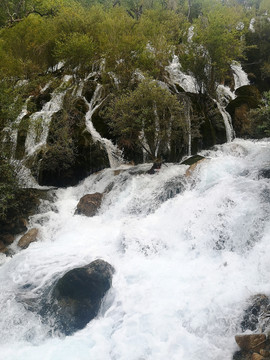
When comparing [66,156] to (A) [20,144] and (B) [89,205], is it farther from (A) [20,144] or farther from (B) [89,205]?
(B) [89,205]

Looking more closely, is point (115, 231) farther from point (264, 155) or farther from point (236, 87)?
point (236, 87)

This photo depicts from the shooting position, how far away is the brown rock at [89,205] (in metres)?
15.4

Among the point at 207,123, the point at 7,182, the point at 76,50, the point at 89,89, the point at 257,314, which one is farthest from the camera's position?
the point at 89,89

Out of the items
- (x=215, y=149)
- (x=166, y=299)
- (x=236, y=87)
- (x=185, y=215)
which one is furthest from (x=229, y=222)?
(x=236, y=87)

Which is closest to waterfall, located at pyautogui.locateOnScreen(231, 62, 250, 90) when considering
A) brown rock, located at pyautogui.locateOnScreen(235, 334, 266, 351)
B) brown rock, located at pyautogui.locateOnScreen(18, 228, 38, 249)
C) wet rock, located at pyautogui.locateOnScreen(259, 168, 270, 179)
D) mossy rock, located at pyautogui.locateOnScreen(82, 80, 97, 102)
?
mossy rock, located at pyautogui.locateOnScreen(82, 80, 97, 102)

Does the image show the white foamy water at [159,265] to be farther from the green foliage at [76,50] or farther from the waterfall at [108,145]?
the green foliage at [76,50]

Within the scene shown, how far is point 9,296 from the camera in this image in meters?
9.61

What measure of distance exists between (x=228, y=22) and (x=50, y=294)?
22507 mm

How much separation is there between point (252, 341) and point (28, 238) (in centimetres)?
1028

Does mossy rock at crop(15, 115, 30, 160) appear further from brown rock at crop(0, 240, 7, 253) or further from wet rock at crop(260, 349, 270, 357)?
wet rock at crop(260, 349, 270, 357)

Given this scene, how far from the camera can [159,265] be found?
10.6m

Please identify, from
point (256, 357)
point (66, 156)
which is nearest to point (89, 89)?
point (66, 156)

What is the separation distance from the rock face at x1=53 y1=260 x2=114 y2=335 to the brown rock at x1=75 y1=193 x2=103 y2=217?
18.4 feet

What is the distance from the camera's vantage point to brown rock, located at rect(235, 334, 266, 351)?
663 centimetres
